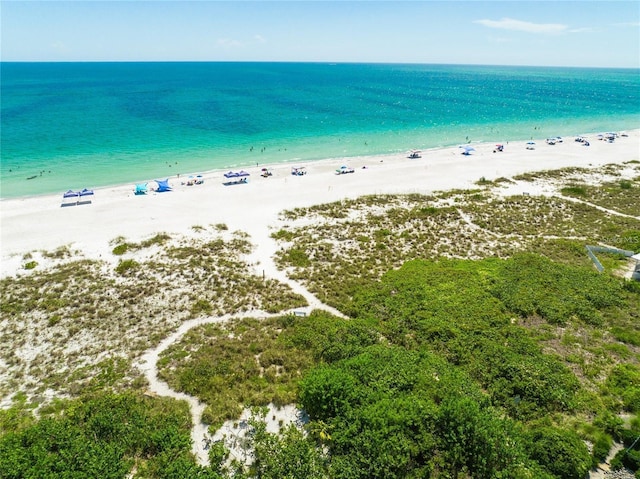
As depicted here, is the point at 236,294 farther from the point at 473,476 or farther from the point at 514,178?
the point at 514,178

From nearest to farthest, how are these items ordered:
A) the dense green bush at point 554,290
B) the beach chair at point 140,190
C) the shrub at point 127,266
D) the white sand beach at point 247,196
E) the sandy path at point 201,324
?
1. the sandy path at point 201,324
2. the dense green bush at point 554,290
3. the shrub at point 127,266
4. the white sand beach at point 247,196
5. the beach chair at point 140,190

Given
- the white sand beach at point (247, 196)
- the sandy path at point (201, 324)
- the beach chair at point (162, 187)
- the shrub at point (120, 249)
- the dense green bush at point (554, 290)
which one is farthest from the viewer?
the beach chair at point (162, 187)

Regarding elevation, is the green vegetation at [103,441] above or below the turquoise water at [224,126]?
below

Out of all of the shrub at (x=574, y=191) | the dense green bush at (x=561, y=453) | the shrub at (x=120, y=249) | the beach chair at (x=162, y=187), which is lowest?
the shrub at (x=120, y=249)

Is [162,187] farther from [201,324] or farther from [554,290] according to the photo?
[554,290]

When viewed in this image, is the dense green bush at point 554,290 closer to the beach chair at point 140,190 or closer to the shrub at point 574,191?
the shrub at point 574,191

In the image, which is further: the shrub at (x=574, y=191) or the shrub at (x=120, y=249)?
the shrub at (x=574, y=191)

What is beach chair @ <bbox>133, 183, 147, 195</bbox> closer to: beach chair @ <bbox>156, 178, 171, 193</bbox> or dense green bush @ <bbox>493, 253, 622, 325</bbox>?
beach chair @ <bbox>156, 178, 171, 193</bbox>

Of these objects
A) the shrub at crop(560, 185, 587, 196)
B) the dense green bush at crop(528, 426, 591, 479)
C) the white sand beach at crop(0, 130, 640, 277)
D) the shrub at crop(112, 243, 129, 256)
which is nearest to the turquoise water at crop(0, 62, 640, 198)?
the white sand beach at crop(0, 130, 640, 277)

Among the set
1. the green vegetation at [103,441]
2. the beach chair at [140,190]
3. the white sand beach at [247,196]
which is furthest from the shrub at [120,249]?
the green vegetation at [103,441]
